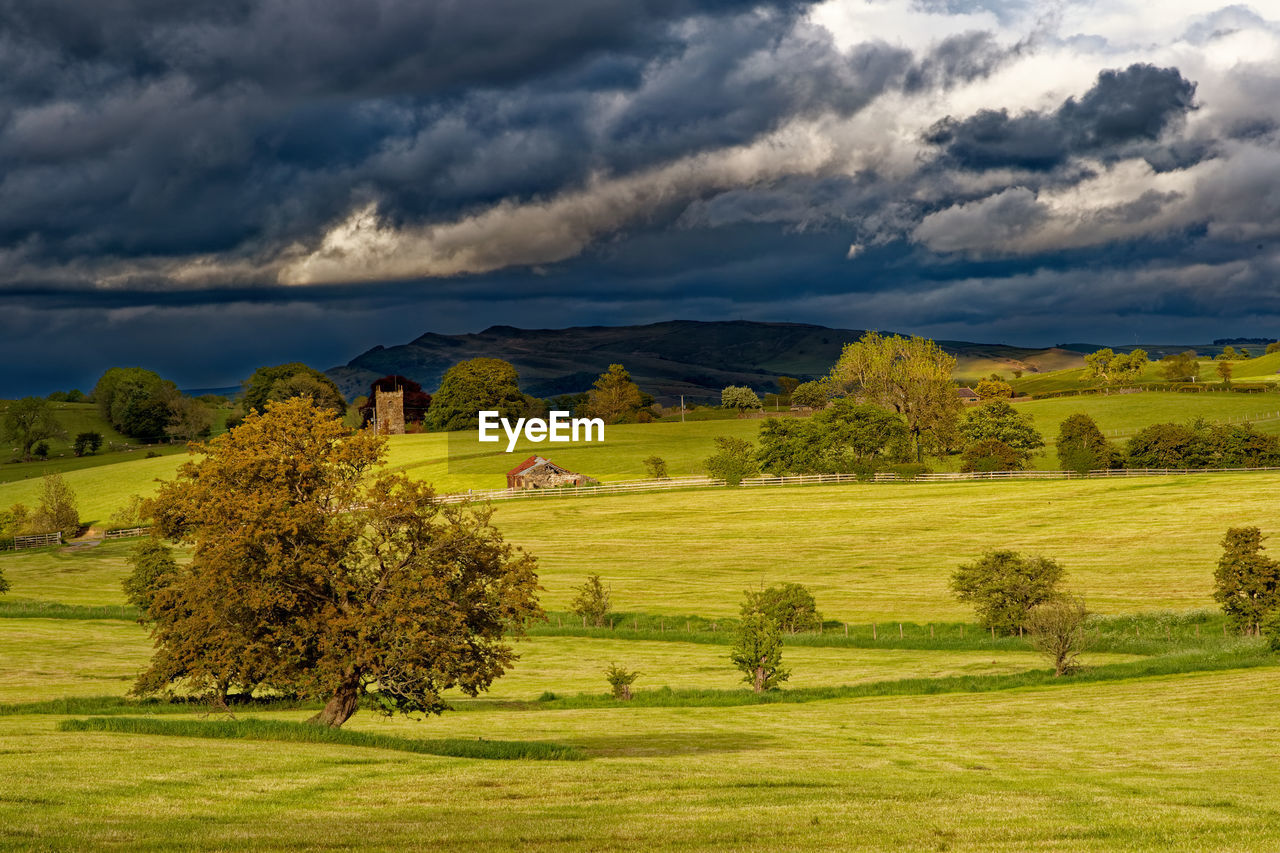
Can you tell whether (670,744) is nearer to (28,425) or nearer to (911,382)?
(911,382)

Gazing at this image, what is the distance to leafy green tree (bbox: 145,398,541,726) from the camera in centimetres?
2895

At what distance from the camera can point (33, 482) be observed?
141750mm

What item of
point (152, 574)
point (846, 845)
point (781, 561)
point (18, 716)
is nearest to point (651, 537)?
A: point (781, 561)

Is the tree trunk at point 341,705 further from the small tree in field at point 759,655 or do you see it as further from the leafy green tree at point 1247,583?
the leafy green tree at point 1247,583

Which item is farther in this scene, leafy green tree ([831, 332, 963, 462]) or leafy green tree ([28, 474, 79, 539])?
leafy green tree ([831, 332, 963, 462])

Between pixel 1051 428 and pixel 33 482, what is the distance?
14033cm

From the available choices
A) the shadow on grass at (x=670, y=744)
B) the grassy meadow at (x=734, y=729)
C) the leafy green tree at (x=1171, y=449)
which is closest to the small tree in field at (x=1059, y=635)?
the grassy meadow at (x=734, y=729)

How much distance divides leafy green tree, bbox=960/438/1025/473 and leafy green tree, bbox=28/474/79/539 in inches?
3941

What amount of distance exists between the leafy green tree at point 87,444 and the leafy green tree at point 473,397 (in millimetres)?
54707

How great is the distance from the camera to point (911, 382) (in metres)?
153

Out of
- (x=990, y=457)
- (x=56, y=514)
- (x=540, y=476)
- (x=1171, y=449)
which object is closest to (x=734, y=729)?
(x=540, y=476)

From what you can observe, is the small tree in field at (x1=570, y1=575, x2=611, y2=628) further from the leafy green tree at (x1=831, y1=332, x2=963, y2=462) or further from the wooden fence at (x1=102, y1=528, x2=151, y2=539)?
the leafy green tree at (x1=831, y1=332, x2=963, y2=462)

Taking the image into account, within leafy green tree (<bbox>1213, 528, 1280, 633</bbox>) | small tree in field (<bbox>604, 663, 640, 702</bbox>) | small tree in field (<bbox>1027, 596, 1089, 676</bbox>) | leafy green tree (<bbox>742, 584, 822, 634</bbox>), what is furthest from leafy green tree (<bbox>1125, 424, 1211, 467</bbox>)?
small tree in field (<bbox>604, 663, 640, 702</bbox>)

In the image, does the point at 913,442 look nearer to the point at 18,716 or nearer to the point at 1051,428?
the point at 1051,428
